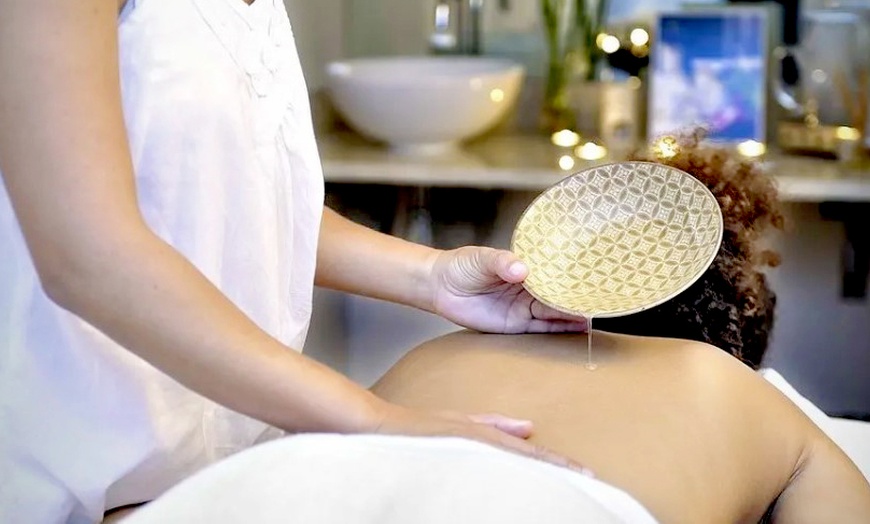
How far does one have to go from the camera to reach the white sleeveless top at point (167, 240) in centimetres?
94

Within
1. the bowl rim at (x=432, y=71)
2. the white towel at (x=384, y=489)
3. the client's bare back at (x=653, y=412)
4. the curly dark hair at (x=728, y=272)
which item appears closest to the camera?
the white towel at (x=384, y=489)

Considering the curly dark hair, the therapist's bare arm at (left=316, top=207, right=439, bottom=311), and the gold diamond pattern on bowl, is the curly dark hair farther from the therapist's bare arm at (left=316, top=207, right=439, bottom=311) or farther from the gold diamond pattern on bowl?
the therapist's bare arm at (left=316, top=207, right=439, bottom=311)

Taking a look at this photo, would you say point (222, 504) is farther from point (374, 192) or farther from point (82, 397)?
point (374, 192)

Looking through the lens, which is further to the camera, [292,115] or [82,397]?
[292,115]

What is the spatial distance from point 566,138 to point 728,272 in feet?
4.50

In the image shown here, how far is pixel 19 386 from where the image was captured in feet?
3.18

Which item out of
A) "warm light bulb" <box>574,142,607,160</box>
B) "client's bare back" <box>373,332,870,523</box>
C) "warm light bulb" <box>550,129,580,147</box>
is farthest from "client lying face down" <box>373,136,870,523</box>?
"warm light bulb" <box>550,129,580,147</box>

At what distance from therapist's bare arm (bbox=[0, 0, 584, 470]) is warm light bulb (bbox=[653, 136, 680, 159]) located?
0.63 m

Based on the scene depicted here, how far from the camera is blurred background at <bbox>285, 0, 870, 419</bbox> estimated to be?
253 cm

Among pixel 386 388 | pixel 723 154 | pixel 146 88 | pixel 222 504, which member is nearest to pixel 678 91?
pixel 723 154

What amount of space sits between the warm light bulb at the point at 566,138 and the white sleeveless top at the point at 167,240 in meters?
1.70

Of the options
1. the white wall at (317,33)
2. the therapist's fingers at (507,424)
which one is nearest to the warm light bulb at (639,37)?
the white wall at (317,33)

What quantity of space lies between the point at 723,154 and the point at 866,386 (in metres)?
1.62

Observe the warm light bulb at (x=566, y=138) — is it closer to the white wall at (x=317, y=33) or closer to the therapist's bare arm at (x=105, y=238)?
the white wall at (x=317, y=33)
